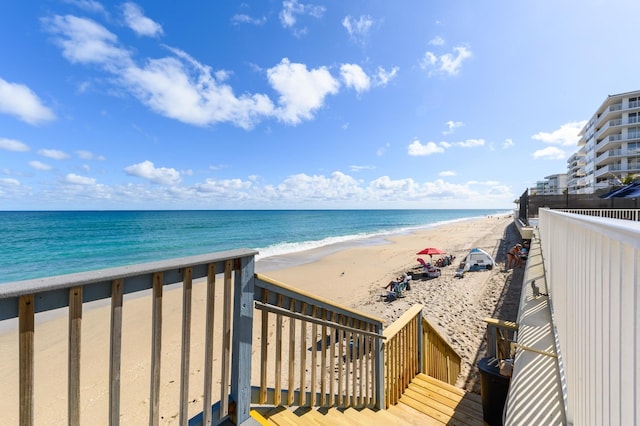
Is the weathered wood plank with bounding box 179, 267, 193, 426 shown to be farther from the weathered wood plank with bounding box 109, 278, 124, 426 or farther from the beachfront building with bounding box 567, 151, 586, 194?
the beachfront building with bounding box 567, 151, 586, 194

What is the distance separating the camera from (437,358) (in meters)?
5.19

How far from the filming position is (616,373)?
1.05m

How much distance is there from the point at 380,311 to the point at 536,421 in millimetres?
7423

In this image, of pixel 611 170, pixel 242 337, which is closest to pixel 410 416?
pixel 242 337

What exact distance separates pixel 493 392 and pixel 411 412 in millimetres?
Result: 949

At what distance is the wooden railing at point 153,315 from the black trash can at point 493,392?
2677mm

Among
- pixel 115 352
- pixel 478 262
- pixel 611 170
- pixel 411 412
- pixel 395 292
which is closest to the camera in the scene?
pixel 115 352

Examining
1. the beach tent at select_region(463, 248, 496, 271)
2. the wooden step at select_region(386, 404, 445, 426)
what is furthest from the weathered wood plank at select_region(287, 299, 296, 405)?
the beach tent at select_region(463, 248, 496, 271)

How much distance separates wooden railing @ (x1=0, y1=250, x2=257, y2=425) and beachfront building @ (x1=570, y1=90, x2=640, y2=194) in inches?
1878

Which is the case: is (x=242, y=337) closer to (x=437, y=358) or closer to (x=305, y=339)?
(x=305, y=339)

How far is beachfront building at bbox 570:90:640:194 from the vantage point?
37.5 meters

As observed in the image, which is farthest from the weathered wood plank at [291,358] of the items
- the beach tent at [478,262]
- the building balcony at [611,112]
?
the building balcony at [611,112]

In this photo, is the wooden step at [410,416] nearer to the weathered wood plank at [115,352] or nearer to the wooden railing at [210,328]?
the wooden railing at [210,328]

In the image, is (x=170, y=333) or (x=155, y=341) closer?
(x=155, y=341)
